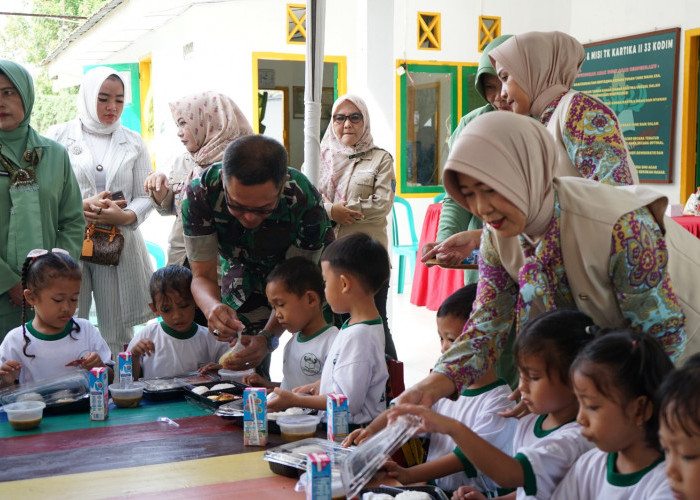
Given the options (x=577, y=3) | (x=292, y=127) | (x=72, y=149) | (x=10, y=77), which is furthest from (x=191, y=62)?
(x=10, y=77)

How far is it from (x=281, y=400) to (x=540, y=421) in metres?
0.76

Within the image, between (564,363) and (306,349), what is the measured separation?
1.11 meters

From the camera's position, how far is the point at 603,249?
1.69m

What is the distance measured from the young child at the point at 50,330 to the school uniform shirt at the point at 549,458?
173 cm

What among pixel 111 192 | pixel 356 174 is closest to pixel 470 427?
pixel 111 192

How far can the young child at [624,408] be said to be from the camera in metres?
1.51

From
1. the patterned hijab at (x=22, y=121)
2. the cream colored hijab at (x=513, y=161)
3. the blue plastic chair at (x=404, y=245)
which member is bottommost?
the blue plastic chair at (x=404, y=245)

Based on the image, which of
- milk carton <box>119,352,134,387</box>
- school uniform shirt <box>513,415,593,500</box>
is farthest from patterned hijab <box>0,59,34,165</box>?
school uniform shirt <box>513,415,593,500</box>

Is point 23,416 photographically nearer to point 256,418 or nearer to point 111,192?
point 256,418

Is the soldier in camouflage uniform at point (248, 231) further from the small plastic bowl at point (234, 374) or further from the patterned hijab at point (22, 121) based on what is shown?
the patterned hijab at point (22, 121)

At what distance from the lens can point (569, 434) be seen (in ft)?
5.70

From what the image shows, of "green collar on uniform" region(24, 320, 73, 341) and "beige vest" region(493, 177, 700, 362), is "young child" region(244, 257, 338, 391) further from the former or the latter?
"beige vest" region(493, 177, 700, 362)

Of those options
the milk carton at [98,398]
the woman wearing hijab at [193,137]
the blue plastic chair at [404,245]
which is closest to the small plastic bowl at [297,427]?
the milk carton at [98,398]

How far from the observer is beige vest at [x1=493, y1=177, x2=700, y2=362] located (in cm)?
170
